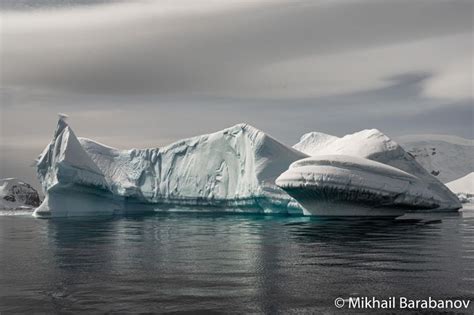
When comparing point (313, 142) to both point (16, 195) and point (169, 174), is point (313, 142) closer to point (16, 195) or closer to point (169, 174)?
point (169, 174)

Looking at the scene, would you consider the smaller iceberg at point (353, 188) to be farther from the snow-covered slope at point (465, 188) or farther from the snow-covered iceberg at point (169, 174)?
the snow-covered slope at point (465, 188)

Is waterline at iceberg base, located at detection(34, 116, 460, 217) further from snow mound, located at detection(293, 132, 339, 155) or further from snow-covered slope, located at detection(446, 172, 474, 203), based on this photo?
snow-covered slope, located at detection(446, 172, 474, 203)

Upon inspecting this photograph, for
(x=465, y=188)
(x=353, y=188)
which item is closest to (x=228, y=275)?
(x=353, y=188)

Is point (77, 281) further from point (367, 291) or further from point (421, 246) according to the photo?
point (421, 246)

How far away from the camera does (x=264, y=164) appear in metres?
54.1

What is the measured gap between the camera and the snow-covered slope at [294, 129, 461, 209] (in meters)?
47.4

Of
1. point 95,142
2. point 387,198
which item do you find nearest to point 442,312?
point 387,198

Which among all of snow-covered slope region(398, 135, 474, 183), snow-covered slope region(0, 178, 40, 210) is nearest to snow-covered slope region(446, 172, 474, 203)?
snow-covered slope region(398, 135, 474, 183)

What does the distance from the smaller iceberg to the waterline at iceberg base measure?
0.20 m

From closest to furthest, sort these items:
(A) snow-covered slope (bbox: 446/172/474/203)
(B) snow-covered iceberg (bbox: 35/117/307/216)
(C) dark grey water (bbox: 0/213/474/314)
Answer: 1. (C) dark grey water (bbox: 0/213/474/314)
2. (B) snow-covered iceberg (bbox: 35/117/307/216)
3. (A) snow-covered slope (bbox: 446/172/474/203)

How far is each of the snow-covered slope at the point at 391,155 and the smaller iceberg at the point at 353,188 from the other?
12.8ft

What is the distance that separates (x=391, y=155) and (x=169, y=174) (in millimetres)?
27947

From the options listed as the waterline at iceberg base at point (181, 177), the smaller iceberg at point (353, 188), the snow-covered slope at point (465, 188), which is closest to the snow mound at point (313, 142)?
the waterline at iceberg base at point (181, 177)

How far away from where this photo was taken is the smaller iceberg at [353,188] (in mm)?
40125
